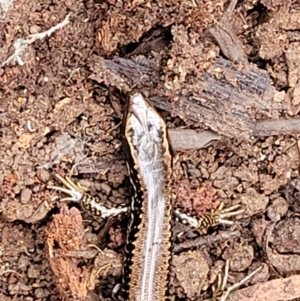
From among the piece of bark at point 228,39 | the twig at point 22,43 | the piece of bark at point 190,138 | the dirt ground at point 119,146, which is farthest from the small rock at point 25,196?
the piece of bark at point 228,39

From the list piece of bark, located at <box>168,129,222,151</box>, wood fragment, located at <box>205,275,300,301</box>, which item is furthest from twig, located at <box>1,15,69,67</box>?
wood fragment, located at <box>205,275,300,301</box>

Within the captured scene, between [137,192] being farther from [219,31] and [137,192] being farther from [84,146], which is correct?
[219,31]

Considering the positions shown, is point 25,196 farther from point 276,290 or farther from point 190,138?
point 276,290

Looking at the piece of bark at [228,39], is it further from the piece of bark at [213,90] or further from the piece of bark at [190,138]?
the piece of bark at [190,138]

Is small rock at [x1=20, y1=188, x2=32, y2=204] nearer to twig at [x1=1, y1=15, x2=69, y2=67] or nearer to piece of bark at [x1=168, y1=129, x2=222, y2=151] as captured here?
twig at [x1=1, y1=15, x2=69, y2=67]

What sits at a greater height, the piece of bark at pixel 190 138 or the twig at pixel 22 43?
the twig at pixel 22 43

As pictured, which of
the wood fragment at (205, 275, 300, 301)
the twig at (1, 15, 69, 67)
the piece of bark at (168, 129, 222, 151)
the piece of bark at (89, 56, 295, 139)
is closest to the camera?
the twig at (1, 15, 69, 67)
